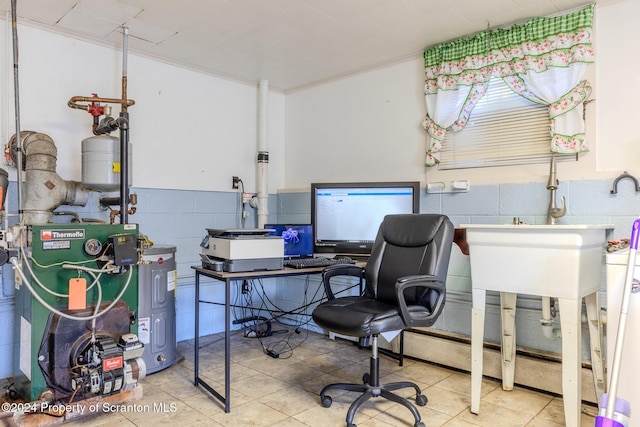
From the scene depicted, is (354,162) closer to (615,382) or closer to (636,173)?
(636,173)

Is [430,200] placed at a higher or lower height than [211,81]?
lower

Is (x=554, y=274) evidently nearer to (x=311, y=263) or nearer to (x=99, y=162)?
(x=311, y=263)

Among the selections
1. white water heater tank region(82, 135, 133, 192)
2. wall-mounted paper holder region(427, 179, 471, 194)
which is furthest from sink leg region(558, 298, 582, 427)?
white water heater tank region(82, 135, 133, 192)

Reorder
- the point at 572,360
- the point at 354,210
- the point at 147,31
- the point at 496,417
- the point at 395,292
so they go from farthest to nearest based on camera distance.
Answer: the point at 354,210, the point at 147,31, the point at 395,292, the point at 496,417, the point at 572,360

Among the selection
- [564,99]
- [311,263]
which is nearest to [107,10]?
[311,263]

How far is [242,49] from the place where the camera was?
342 cm

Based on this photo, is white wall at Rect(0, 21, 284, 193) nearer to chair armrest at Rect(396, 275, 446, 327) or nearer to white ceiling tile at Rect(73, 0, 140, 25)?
white ceiling tile at Rect(73, 0, 140, 25)

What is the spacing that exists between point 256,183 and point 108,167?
1.60m

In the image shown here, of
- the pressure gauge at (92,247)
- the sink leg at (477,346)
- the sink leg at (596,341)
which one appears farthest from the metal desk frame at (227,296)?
the sink leg at (596,341)

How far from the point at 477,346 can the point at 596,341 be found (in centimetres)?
63

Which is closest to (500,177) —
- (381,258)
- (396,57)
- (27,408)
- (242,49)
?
(381,258)

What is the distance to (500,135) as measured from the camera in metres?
3.03

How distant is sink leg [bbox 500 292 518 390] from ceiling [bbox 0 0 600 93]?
1836 millimetres

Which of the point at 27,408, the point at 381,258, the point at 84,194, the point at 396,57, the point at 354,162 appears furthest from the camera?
the point at 354,162
